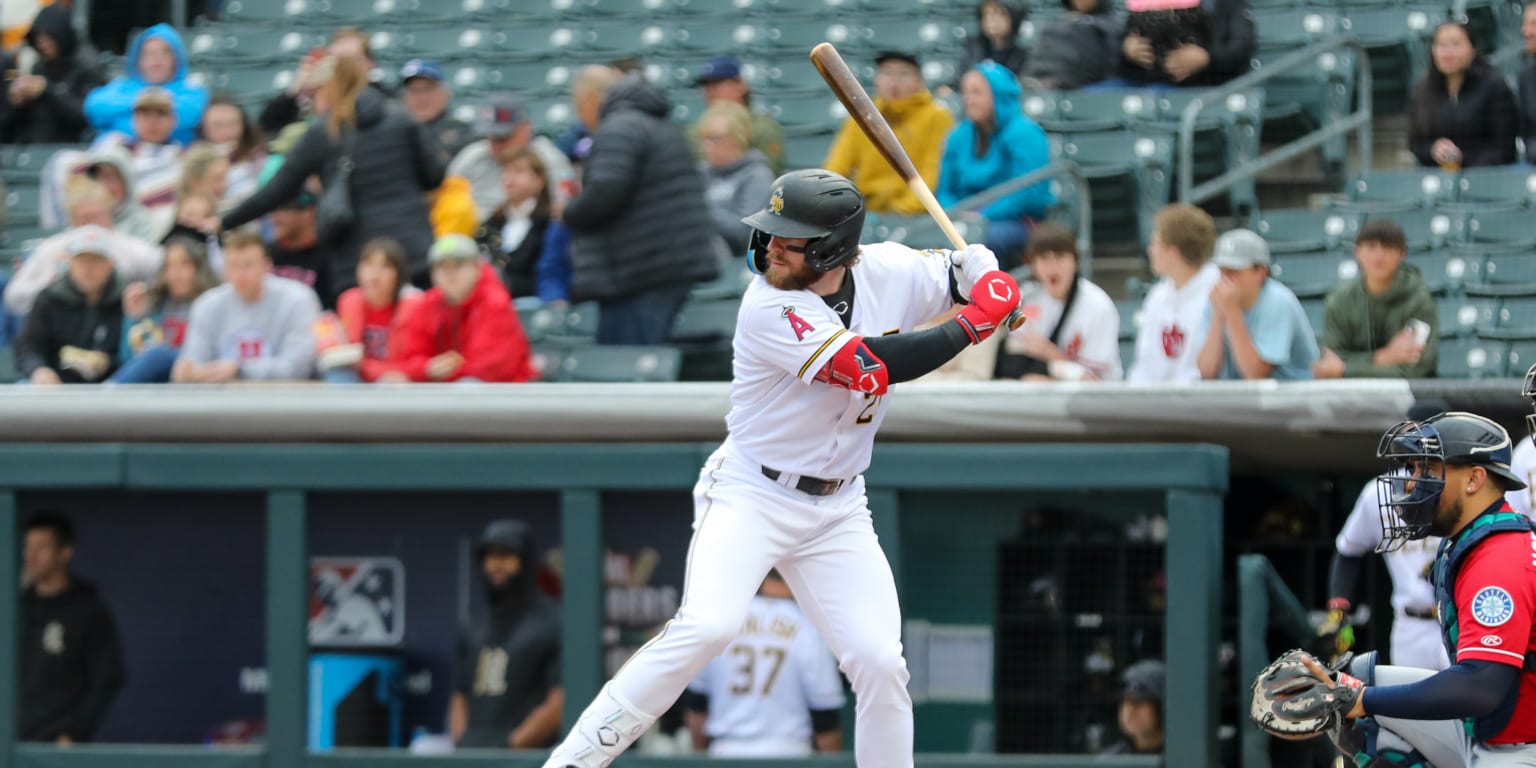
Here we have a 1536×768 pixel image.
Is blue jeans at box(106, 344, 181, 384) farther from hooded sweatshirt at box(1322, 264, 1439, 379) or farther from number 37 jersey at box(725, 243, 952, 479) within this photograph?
hooded sweatshirt at box(1322, 264, 1439, 379)

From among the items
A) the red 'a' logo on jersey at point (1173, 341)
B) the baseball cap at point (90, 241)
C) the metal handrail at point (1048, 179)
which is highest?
the metal handrail at point (1048, 179)

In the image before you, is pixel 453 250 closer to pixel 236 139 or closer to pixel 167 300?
pixel 167 300

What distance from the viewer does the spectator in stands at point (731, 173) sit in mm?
7875

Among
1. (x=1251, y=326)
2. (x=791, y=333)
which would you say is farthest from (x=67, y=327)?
(x=1251, y=326)

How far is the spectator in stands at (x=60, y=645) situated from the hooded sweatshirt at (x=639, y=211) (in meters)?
2.01

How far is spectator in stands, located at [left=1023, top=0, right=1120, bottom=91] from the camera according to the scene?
8.86m

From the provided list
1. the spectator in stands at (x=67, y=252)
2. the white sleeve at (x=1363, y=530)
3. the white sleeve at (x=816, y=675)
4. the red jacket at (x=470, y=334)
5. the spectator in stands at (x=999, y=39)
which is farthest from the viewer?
the spectator in stands at (x=999, y=39)

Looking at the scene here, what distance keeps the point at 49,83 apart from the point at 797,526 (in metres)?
7.12

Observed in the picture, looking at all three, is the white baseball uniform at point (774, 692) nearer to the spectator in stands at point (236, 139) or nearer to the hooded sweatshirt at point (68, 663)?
the hooded sweatshirt at point (68, 663)

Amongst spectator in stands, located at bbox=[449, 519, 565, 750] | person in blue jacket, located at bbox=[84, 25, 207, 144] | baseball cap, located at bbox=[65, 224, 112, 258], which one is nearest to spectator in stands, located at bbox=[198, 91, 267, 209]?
person in blue jacket, located at bbox=[84, 25, 207, 144]

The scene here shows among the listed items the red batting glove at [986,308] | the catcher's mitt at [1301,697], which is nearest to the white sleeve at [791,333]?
the red batting glove at [986,308]

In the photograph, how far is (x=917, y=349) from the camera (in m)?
4.44

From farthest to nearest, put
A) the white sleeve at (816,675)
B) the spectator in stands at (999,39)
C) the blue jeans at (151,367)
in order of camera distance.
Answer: the spectator in stands at (999,39), the blue jeans at (151,367), the white sleeve at (816,675)

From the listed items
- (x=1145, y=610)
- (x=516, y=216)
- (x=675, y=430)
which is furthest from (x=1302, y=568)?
(x=516, y=216)
